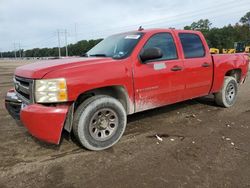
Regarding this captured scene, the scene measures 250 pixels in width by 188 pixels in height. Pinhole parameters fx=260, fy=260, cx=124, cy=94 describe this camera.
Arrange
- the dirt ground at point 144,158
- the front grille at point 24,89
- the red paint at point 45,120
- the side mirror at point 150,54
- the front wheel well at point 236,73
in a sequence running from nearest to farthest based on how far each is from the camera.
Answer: the dirt ground at point 144,158 → the red paint at point 45,120 → the front grille at point 24,89 → the side mirror at point 150,54 → the front wheel well at point 236,73

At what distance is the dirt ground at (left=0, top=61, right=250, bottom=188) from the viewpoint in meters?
3.06

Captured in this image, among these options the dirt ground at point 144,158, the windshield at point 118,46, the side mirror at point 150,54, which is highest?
the windshield at point 118,46

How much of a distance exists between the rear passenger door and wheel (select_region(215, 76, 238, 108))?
67 cm

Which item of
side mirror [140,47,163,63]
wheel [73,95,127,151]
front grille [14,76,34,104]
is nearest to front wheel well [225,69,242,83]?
side mirror [140,47,163,63]

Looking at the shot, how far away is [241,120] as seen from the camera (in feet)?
17.7

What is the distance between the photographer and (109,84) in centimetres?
394

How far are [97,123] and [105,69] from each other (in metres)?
0.84

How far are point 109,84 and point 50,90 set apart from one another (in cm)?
91

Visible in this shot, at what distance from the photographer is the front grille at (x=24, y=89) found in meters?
3.57

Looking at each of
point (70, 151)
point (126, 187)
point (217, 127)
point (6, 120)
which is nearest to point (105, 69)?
point (70, 151)

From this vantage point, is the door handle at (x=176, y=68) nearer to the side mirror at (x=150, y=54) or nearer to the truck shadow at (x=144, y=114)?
the side mirror at (x=150, y=54)

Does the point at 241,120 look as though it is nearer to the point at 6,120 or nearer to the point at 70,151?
the point at 70,151

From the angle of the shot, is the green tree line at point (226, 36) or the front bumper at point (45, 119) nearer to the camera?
the front bumper at point (45, 119)

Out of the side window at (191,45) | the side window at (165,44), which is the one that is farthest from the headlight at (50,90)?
the side window at (191,45)
